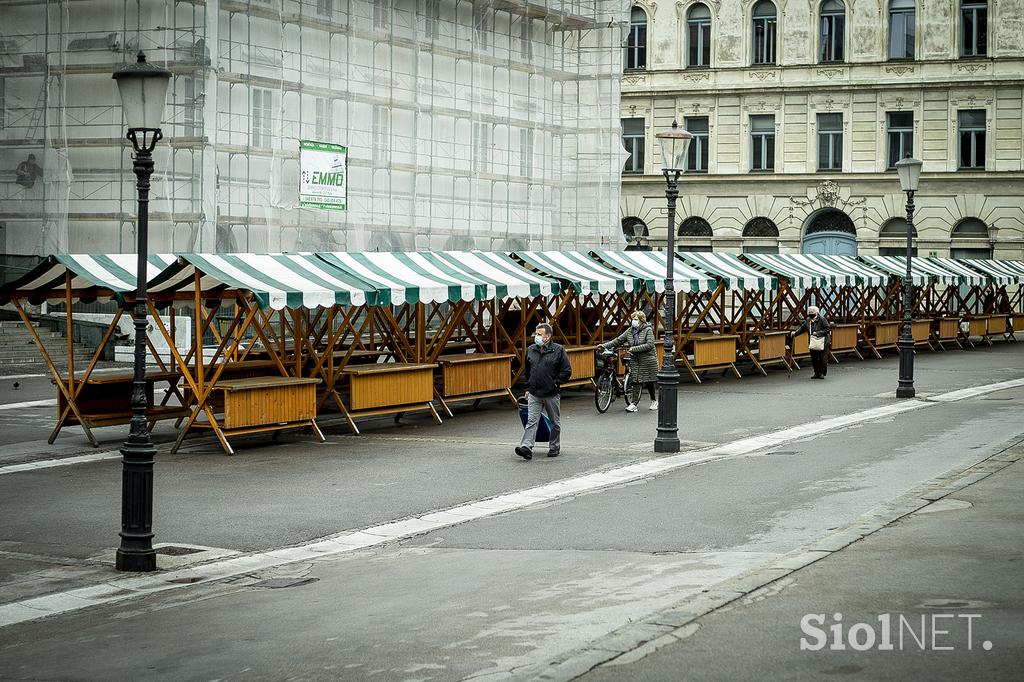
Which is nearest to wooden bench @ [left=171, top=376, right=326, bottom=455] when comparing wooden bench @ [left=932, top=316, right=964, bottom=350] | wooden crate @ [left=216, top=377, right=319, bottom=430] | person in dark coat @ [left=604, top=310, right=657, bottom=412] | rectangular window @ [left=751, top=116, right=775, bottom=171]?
wooden crate @ [left=216, top=377, right=319, bottom=430]

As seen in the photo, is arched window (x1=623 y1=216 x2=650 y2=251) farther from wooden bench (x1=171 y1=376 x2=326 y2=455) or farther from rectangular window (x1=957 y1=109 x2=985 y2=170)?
wooden bench (x1=171 y1=376 x2=326 y2=455)

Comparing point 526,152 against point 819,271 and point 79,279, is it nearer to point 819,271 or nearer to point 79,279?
point 819,271

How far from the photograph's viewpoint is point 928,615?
8.64m

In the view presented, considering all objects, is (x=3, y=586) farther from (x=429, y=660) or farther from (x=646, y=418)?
(x=646, y=418)

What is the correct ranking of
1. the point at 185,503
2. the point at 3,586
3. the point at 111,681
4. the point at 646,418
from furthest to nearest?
the point at 646,418
the point at 185,503
the point at 3,586
the point at 111,681

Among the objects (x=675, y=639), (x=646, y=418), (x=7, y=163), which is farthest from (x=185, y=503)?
(x=7, y=163)

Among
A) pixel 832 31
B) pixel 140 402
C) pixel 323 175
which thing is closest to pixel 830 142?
pixel 832 31

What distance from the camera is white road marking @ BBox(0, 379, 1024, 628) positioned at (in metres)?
10.6

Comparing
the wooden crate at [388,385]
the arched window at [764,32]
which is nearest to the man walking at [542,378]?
the wooden crate at [388,385]

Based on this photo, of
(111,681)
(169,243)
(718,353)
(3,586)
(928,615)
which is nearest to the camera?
(111,681)

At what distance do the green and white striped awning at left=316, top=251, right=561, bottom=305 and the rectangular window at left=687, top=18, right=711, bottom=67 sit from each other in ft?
114

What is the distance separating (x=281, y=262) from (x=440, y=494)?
24.5ft

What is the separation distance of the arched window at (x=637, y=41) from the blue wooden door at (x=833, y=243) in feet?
35.9

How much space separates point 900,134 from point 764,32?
735 cm
